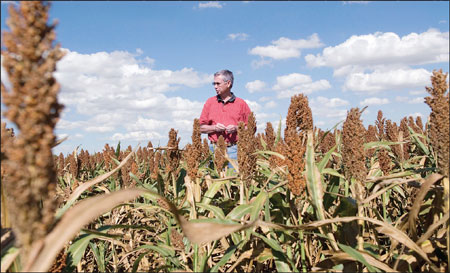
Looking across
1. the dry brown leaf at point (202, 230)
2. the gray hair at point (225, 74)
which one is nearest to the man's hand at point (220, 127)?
the gray hair at point (225, 74)

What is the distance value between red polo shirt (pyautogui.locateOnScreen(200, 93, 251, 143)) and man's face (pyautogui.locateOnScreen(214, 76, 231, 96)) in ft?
0.84

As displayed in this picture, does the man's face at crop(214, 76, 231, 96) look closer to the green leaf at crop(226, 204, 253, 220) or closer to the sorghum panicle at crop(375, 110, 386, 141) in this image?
the sorghum panicle at crop(375, 110, 386, 141)

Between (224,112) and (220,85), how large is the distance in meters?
0.58

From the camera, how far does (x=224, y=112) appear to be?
7.52m

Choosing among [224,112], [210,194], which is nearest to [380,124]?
[224,112]

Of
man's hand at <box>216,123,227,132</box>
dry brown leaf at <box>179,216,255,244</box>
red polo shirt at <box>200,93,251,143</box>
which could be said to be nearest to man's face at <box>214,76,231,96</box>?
red polo shirt at <box>200,93,251,143</box>

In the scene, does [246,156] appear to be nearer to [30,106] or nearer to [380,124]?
[30,106]

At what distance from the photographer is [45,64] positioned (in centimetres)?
103

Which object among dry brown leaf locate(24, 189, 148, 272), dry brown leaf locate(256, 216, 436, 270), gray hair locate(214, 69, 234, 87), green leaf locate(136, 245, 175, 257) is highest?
gray hair locate(214, 69, 234, 87)

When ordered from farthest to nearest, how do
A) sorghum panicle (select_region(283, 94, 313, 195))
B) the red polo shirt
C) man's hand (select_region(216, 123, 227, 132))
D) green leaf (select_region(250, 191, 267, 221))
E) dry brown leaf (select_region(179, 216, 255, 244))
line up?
the red polo shirt → man's hand (select_region(216, 123, 227, 132)) → green leaf (select_region(250, 191, 267, 221)) → sorghum panicle (select_region(283, 94, 313, 195)) → dry brown leaf (select_region(179, 216, 255, 244))

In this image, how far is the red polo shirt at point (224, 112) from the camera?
7.41 m

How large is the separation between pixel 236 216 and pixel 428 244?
3.96 ft

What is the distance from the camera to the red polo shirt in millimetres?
7406

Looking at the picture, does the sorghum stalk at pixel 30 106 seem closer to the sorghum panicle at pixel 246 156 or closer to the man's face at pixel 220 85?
the sorghum panicle at pixel 246 156
